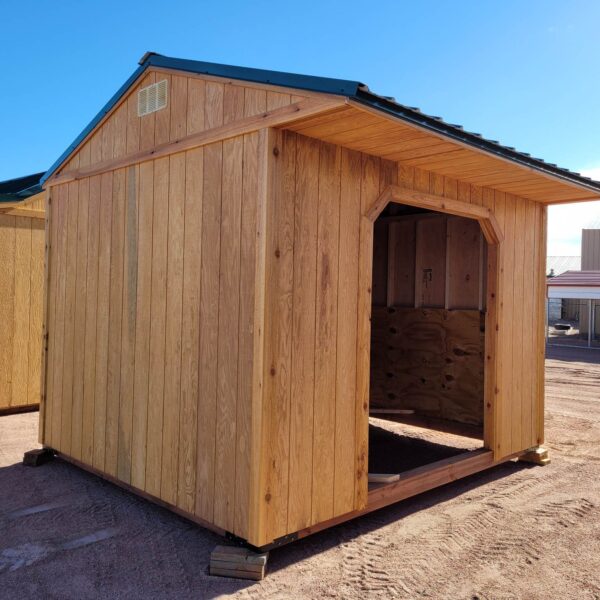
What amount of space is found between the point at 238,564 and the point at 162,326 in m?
1.59

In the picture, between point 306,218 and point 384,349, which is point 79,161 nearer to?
point 306,218

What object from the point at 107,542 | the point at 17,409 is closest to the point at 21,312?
the point at 17,409

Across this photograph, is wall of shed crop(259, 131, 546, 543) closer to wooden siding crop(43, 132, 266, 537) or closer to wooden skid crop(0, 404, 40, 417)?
wooden siding crop(43, 132, 266, 537)

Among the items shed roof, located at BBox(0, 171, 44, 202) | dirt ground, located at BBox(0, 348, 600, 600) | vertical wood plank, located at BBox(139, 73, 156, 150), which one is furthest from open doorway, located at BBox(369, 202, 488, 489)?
shed roof, located at BBox(0, 171, 44, 202)

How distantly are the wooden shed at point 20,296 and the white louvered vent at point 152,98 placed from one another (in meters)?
3.38

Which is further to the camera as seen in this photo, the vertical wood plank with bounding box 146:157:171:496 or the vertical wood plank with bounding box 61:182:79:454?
the vertical wood plank with bounding box 61:182:79:454

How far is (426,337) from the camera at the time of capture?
641 centimetres

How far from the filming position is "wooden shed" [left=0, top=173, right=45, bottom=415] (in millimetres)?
7043

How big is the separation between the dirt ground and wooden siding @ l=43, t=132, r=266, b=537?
0.87 feet

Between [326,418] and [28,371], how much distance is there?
507 cm

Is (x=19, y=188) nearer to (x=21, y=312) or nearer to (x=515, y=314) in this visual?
(x=21, y=312)

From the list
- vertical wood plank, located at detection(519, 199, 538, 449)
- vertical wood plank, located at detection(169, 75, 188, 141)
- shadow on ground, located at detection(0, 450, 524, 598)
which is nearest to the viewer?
shadow on ground, located at detection(0, 450, 524, 598)

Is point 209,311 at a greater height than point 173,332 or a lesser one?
greater

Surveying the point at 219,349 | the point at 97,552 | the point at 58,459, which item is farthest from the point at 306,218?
the point at 58,459
